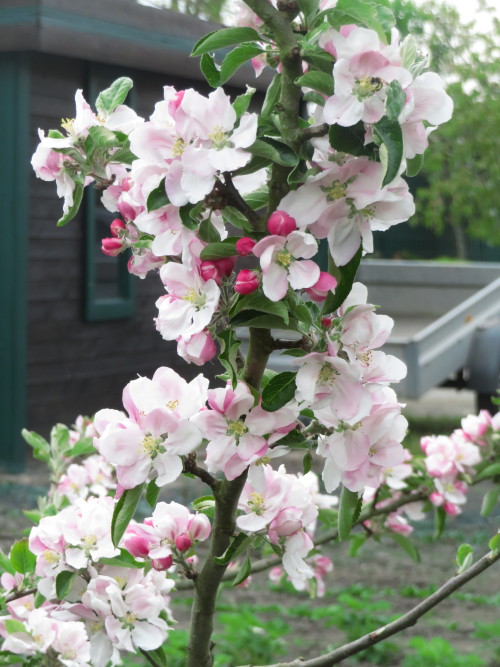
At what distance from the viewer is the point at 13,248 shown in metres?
6.05

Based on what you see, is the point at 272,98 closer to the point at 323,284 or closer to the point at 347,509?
the point at 323,284

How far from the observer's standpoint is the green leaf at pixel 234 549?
1231mm

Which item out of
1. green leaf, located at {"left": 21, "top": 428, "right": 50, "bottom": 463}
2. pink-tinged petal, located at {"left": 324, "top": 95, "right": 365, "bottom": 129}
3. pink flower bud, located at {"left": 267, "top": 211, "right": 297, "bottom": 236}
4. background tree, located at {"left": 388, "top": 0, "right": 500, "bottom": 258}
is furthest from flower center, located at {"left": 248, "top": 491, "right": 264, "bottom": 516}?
background tree, located at {"left": 388, "top": 0, "right": 500, "bottom": 258}

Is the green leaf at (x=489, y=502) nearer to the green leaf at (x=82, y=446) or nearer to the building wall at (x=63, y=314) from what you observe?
the green leaf at (x=82, y=446)

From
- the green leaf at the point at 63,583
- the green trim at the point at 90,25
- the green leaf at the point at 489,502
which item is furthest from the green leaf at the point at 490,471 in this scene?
the green trim at the point at 90,25

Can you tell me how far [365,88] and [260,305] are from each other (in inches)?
8.8

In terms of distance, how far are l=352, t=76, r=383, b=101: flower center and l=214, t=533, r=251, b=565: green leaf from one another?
56 centimetres

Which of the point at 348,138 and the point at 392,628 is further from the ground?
the point at 348,138

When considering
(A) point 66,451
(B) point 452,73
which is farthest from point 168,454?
(B) point 452,73

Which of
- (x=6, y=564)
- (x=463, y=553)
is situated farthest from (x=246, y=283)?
(x=6, y=564)

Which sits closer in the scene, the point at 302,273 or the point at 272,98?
the point at 302,273

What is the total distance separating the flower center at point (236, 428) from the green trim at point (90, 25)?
504 cm

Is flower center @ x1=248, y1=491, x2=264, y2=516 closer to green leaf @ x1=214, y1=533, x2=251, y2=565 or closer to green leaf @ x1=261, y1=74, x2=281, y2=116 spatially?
green leaf @ x1=214, y1=533, x2=251, y2=565

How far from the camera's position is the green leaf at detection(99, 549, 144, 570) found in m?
1.31
